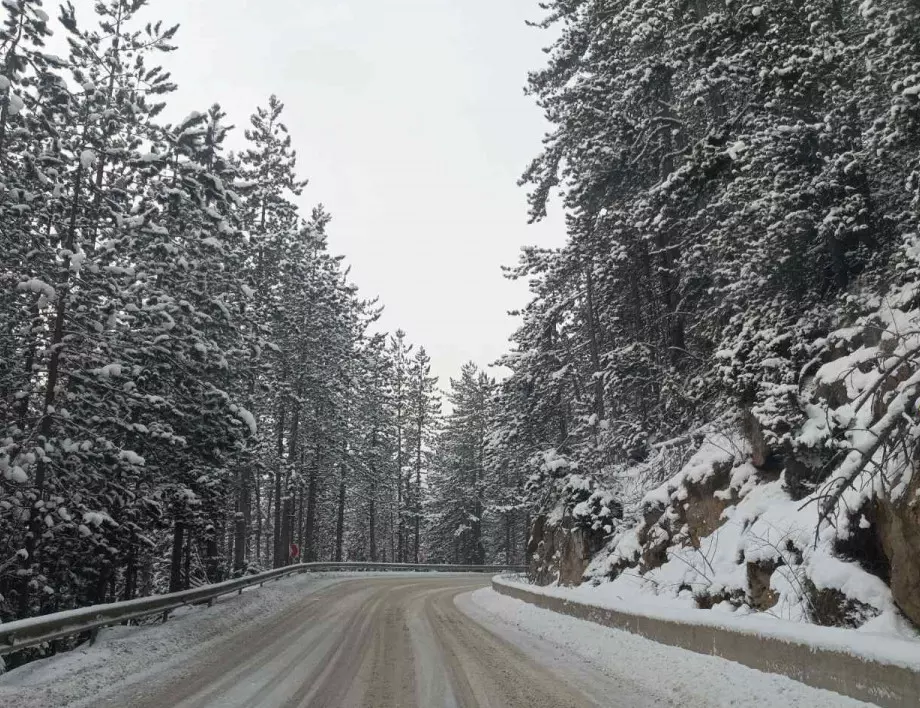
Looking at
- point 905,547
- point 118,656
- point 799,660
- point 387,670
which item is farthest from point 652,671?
point 118,656

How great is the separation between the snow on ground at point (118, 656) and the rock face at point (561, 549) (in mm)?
8531

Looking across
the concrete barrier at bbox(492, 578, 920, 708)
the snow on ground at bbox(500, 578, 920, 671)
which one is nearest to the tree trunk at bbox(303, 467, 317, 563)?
the snow on ground at bbox(500, 578, 920, 671)

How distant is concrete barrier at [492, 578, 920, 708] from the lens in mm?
4820

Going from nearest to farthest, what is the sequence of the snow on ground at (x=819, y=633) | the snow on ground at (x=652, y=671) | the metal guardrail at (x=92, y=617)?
the snow on ground at (x=819, y=633)
the snow on ground at (x=652, y=671)
the metal guardrail at (x=92, y=617)

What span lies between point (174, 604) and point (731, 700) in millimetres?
10822

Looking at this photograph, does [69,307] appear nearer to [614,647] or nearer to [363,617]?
[363,617]

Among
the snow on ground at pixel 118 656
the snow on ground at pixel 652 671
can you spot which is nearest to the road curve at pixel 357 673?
the snow on ground at pixel 118 656

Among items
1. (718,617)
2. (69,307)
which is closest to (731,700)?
(718,617)

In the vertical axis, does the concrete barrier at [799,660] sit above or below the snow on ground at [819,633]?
below

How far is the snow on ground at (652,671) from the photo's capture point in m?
5.85

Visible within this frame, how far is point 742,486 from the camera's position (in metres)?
11.6

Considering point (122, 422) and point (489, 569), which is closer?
point (122, 422)

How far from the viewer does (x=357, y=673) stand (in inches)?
311

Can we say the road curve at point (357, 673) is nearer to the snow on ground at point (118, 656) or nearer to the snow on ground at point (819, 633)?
the snow on ground at point (118, 656)
